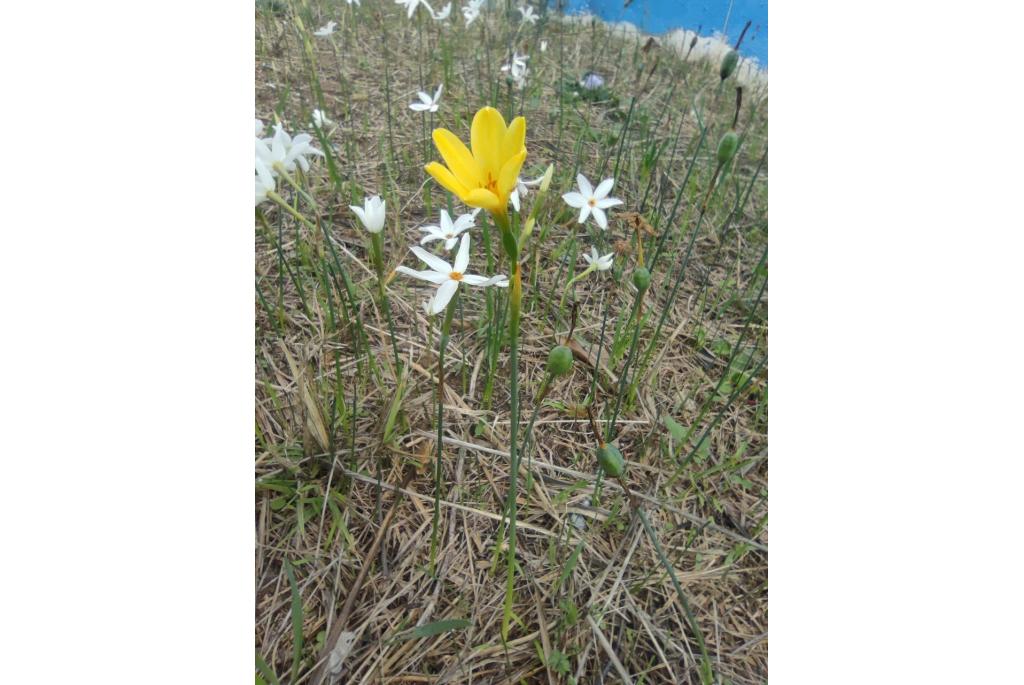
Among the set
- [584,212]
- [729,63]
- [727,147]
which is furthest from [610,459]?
[729,63]

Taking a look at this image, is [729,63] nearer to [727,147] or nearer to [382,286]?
[727,147]

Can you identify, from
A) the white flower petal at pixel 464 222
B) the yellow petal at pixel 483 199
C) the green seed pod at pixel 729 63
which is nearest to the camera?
the yellow petal at pixel 483 199

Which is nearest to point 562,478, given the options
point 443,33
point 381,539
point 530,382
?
point 530,382

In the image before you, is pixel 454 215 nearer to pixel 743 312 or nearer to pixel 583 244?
pixel 583 244

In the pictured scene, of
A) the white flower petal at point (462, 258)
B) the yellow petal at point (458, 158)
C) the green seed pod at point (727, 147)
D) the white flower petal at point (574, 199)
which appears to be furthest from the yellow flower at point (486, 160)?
the green seed pod at point (727, 147)

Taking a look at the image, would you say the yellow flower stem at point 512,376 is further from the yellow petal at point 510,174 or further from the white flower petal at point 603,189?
the white flower petal at point 603,189
